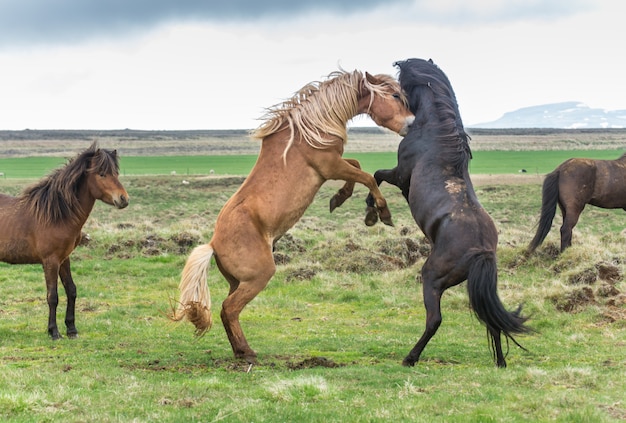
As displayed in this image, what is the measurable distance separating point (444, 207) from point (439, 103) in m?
1.39

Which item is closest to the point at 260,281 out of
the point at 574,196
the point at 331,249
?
the point at 331,249

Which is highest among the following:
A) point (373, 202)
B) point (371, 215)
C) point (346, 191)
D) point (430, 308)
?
point (346, 191)

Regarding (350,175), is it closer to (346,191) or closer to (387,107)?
(346,191)

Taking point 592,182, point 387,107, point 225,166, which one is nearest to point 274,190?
point 387,107

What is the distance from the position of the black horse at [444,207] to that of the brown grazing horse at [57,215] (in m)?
4.10

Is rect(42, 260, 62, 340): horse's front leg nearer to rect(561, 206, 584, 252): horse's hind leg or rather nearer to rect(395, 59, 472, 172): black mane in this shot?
rect(395, 59, 472, 172): black mane

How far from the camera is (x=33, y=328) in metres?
10.5

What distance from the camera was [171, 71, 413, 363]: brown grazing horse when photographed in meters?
7.69

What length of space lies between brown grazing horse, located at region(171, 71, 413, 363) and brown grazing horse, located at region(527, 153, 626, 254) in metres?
8.86

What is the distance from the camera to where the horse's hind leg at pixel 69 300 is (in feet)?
33.1

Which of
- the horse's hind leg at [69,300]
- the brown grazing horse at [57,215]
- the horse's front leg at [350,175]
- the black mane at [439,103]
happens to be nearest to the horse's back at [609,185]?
the black mane at [439,103]

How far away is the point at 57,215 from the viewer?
1005 centimetres

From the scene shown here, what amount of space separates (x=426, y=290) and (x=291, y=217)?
1.66m

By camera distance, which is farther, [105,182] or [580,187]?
[580,187]
